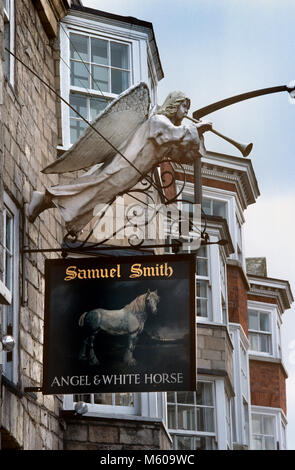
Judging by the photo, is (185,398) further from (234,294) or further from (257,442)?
(257,442)

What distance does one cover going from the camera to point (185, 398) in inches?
856

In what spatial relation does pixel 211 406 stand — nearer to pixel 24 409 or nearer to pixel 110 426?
pixel 110 426

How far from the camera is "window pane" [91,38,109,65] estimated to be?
18.5 meters

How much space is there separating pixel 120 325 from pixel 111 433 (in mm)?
3171

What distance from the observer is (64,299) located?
44.7 feet

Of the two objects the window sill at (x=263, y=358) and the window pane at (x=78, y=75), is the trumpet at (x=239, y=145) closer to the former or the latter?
the window pane at (x=78, y=75)

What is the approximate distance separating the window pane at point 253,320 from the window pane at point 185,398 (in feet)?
41.5

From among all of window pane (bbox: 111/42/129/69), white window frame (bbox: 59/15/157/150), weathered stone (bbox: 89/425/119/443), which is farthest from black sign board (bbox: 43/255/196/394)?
window pane (bbox: 111/42/129/69)

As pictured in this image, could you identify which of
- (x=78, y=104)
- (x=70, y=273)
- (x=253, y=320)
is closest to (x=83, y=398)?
(x=70, y=273)

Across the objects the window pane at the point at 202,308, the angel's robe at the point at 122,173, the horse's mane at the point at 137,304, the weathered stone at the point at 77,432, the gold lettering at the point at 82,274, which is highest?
the window pane at the point at 202,308

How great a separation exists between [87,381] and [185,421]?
339 inches

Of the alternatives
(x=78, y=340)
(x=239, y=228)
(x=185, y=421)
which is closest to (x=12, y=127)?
(x=78, y=340)

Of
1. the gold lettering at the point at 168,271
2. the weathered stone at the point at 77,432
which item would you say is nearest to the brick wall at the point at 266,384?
the weathered stone at the point at 77,432

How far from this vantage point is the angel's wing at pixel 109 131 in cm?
1430
